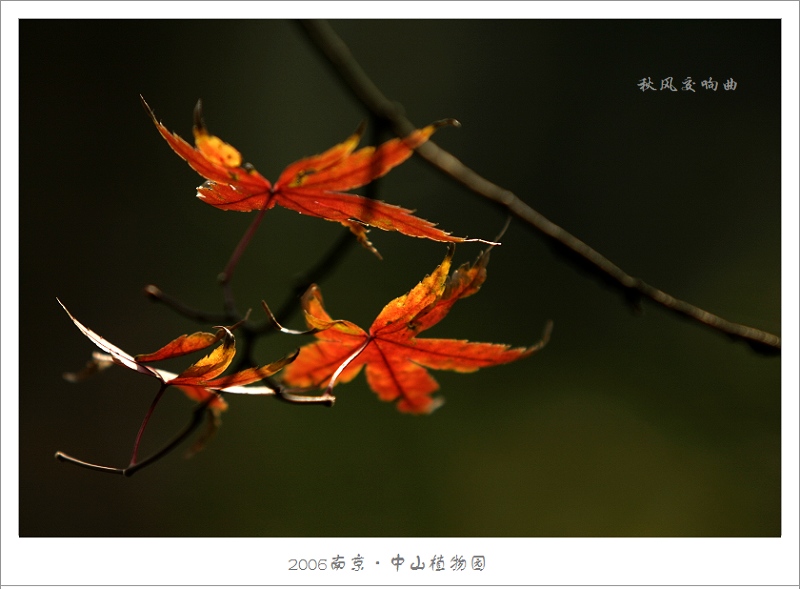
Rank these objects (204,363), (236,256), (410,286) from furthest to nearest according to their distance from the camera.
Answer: (410,286) → (236,256) → (204,363)

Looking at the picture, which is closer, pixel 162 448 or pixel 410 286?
pixel 162 448

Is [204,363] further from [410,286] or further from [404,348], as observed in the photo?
[410,286]

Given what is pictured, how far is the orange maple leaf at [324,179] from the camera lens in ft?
1.63

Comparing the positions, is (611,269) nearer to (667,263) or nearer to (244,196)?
(244,196)

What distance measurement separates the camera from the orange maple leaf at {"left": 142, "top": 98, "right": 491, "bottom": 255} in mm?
496

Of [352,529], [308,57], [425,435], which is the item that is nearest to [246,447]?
[352,529]

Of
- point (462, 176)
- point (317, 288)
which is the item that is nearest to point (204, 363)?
point (317, 288)

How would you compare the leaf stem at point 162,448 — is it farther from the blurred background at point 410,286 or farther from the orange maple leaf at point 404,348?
the blurred background at point 410,286

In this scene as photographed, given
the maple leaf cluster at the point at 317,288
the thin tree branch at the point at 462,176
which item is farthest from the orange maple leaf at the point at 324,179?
the thin tree branch at the point at 462,176

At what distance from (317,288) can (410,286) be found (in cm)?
148

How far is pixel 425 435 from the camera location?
2.06 meters

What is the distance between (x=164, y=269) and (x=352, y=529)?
1126 mm

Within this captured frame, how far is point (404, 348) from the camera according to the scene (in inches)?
24.3

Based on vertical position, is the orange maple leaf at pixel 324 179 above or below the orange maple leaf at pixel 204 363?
above
